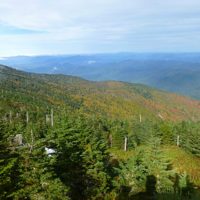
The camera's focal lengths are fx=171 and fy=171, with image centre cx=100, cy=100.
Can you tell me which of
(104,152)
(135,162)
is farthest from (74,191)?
(135,162)

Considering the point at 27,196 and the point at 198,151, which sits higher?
the point at 27,196

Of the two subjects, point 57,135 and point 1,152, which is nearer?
point 1,152

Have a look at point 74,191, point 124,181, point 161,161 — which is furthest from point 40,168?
point 161,161

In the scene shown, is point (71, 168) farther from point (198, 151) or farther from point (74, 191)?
point (198, 151)

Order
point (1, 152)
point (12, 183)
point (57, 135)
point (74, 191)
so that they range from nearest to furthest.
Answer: point (12, 183) → point (1, 152) → point (74, 191) → point (57, 135)

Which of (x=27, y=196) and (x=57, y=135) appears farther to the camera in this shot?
(x=57, y=135)

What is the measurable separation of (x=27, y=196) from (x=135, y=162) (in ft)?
31.0

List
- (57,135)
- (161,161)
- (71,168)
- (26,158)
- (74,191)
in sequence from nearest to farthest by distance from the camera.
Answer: (26,158) → (161,161) → (74,191) → (71,168) → (57,135)

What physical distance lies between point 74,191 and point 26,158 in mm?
6180

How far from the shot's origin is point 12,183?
10.4 metres

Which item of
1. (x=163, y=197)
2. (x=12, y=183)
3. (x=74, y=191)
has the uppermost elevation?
(x=12, y=183)

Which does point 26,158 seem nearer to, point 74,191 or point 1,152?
point 1,152

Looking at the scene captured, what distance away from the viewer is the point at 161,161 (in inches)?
554

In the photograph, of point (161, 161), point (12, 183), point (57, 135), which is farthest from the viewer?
Result: point (57, 135)
